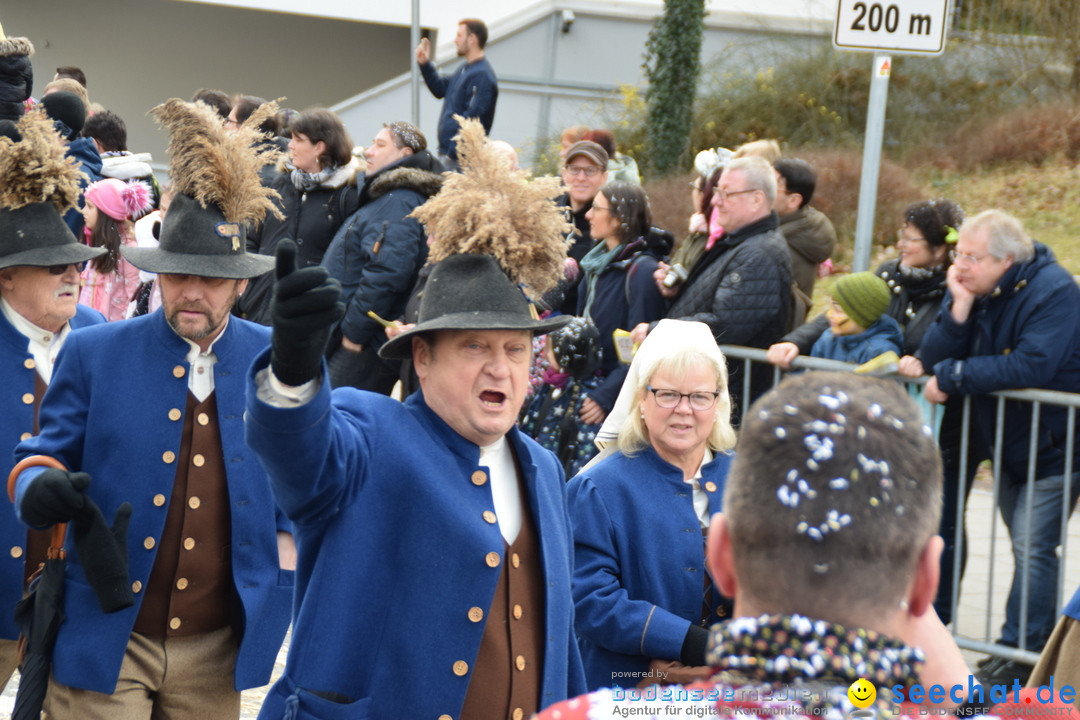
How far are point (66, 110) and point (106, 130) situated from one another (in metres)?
1.60

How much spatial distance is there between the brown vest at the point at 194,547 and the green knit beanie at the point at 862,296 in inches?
121

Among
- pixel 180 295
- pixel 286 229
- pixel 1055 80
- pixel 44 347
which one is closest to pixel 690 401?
pixel 180 295

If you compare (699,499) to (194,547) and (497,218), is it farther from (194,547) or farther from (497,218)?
(194,547)

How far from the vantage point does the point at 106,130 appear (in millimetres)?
8719

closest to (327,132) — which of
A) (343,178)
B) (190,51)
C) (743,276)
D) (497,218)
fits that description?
(343,178)

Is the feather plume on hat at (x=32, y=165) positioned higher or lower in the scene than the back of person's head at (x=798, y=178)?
lower

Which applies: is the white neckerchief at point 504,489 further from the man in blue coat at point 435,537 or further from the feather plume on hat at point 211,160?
the feather plume on hat at point 211,160

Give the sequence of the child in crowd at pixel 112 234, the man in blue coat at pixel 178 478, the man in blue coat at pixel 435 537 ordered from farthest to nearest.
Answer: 1. the child in crowd at pixel 112 234
2. the man in blue coat at pixel 178 478
3. the man in blue coat at pixel 435 537

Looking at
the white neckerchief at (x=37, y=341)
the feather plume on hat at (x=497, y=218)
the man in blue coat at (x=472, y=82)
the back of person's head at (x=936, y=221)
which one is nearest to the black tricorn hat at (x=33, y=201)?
the white neckerchief at (x=37, y=341)

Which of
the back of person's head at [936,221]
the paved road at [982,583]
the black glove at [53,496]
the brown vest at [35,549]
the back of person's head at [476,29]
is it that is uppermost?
the back of person's head at [476,29]

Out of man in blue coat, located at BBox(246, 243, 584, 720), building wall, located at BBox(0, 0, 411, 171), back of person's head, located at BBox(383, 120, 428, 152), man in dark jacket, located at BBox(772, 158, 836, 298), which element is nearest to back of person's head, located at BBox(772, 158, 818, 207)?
man in dark jacket, located at BBox(772, 158, 836, 298)

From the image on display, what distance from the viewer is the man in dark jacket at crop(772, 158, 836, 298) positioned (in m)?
6.58

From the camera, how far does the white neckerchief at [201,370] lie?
352 cm

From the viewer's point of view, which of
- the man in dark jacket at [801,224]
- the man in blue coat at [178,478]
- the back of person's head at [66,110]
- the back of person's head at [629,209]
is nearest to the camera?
the man in blue coat at [178,478]
